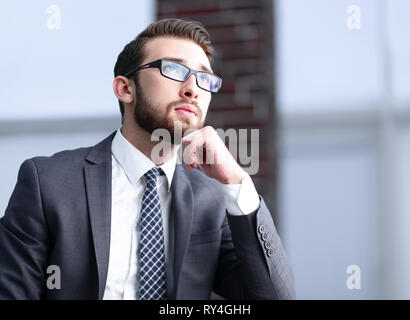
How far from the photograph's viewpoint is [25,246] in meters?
1.24

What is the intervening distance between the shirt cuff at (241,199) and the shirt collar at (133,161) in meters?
0.17

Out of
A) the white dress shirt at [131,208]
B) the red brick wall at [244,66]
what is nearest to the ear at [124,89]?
the white dress shirt at [131,208]

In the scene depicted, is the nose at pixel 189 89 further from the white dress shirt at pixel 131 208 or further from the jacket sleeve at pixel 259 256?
the jacket sleeve at pixel 259 256

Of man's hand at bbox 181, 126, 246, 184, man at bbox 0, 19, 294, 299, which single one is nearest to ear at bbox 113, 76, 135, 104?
man at bbox 0, 19, 294, 299

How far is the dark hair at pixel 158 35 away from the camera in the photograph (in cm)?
136

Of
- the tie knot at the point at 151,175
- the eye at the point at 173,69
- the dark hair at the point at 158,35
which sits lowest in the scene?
the tie knot at the point at 151,175

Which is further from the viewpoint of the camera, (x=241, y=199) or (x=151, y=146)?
(x=151, y=146)

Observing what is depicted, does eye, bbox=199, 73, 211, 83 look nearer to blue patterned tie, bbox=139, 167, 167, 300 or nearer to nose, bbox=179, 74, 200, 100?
nose, bbox=179, 74, 200, 100

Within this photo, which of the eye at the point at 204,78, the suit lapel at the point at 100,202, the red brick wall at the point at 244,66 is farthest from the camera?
the red brick wall at the point at 244,66

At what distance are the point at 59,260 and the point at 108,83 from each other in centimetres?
50

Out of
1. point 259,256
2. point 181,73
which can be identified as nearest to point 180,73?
point 181,73

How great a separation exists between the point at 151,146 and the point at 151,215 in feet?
0.63

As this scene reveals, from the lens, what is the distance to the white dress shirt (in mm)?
1241

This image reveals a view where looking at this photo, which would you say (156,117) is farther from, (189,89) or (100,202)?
Answer: (100,202)
